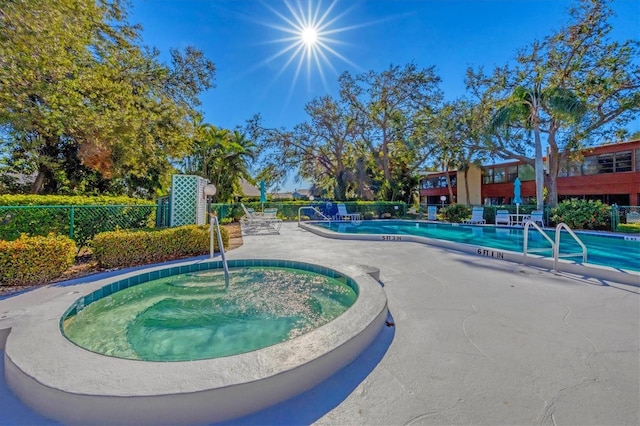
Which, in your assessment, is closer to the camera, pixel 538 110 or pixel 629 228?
pixel 629 228

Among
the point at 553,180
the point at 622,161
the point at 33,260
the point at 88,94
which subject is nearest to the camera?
the point at 33,260

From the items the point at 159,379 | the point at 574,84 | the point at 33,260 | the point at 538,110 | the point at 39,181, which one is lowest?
the point at 159,379

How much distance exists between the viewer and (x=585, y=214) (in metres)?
12.4

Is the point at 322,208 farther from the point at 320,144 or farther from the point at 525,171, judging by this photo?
the point at 525,171

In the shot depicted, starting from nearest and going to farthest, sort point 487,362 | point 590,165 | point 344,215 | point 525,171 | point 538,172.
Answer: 1. point 487,362
2. point 538,172
3. point 344,215
4. point 590,165
5. point 525,171

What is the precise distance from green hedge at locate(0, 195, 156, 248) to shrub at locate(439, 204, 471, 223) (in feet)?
53.8

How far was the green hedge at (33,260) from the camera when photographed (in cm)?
440

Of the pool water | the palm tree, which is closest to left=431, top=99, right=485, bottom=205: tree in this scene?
the palm tree

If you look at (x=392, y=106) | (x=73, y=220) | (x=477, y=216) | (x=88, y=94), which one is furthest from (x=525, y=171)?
(x=73, y=220)

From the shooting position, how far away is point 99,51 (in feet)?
29.5

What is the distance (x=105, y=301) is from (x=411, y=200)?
1202 inches

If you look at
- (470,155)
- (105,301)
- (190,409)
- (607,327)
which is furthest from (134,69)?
(470,155)

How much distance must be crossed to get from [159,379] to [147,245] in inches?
200

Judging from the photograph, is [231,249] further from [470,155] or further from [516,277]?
[470,155]
